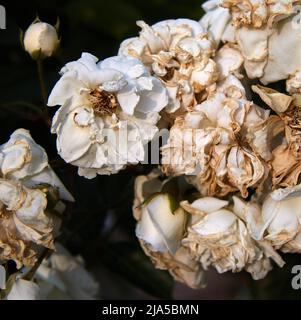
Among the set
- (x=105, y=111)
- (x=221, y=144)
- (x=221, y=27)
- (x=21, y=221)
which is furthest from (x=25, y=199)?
(x=221, y=27)

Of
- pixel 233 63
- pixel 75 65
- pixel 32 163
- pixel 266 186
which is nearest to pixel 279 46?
pixel 233 63

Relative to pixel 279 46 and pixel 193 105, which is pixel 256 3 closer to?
pixel 279 46

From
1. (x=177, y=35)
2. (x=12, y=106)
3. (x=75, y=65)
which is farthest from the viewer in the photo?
(x=12, y=106)

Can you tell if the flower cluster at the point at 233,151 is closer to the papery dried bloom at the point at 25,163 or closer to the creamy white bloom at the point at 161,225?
the creamy white bloom at the point at 161,225

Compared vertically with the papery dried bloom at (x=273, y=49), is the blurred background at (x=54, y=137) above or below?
below

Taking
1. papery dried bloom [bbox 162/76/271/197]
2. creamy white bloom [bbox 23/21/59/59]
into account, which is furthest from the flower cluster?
creamy white bloom [bbox 23/21/59/59]

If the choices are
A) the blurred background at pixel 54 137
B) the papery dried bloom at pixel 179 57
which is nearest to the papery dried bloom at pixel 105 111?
the papery dried bloom at pixel 179 57

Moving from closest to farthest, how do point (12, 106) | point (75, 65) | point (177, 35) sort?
point (75, 65), point (177, 35), point (12, 106)

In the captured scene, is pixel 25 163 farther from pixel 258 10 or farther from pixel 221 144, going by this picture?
pixel 258 10
